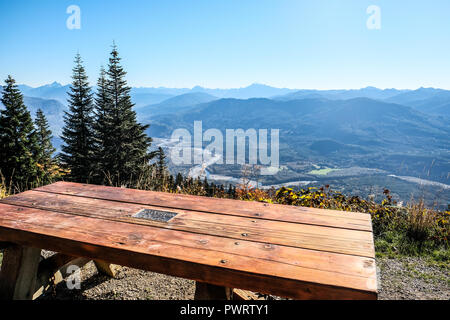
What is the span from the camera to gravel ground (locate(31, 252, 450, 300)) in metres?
2.12

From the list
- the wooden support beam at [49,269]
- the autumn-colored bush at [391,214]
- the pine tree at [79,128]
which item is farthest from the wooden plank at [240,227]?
the pine tree at [79,128]

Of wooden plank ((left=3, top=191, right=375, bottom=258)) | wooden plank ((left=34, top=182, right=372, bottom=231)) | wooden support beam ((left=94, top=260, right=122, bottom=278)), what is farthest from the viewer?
wooden support beam ((left=94, top=260, right=122, bottom=278))

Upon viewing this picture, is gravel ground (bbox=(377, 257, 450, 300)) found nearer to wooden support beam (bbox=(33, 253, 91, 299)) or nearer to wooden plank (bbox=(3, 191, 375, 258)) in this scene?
wooden plank (bbox=(3, 191, 375, 258))

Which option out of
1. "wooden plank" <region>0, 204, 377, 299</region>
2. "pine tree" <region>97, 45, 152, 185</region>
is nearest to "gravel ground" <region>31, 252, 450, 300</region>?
"wooden plank" <region>0, 204, 377, 299</region>

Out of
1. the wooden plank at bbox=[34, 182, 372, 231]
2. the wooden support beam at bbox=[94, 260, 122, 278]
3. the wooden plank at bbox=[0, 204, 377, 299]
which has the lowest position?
the wooden support beam at bbox=[94, 260, 122, 278]

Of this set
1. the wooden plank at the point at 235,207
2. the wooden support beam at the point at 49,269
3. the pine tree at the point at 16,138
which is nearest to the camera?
the wooden plank at the point at 235,207

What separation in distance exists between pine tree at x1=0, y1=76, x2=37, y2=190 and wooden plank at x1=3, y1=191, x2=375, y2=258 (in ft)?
74.8

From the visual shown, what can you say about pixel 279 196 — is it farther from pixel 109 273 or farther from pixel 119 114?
pixel 119 114

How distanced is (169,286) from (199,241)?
4.00ft

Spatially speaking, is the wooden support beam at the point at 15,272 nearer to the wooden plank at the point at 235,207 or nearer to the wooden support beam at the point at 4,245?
the wooden support beam at the point at 4,245

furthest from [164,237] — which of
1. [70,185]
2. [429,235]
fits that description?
[429,235]

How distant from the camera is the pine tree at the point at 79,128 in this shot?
25.4 m

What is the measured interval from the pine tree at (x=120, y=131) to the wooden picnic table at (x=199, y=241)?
21351 mm

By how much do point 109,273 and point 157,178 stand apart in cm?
259
